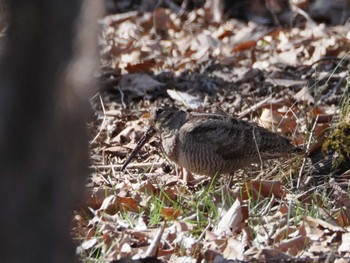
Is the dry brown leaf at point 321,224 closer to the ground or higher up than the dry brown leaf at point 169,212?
higher up

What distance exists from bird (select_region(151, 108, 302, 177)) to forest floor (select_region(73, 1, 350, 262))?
13cm

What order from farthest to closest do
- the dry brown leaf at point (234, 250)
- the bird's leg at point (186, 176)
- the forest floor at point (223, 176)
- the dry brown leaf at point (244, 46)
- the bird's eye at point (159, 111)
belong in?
the dry brown leaf at point (244, 46) < the bird's eye at point (159, 111) < the bird's leg at point (186, 176) < the forest floor at point (223, 176) < the dry brown leaf at point (234, 250)

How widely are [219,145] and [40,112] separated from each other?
3.16 m

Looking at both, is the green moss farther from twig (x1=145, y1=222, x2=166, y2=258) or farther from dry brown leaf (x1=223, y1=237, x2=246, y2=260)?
twig (x1=145, y1=222, x2=166, y2=258)

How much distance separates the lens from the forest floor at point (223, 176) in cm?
485

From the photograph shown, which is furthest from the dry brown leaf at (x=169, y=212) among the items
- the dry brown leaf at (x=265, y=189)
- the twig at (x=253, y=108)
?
the twig at (x=253, y=108)

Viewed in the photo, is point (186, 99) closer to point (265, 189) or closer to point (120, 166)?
point (120, 166)

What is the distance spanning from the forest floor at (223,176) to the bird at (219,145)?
0.44 ft

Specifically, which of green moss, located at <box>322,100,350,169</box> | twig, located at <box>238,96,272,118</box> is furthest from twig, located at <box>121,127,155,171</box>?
green moss, located at <box>322,100,350,169</box>

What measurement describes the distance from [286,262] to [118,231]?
1.02 metres

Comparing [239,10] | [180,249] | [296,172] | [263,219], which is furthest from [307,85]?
[239,10]

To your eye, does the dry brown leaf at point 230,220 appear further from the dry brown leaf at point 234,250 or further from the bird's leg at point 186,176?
the bird's leg at point 186,176

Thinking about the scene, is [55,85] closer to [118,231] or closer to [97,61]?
[97,61]

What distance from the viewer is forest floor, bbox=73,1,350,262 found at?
485 cm
